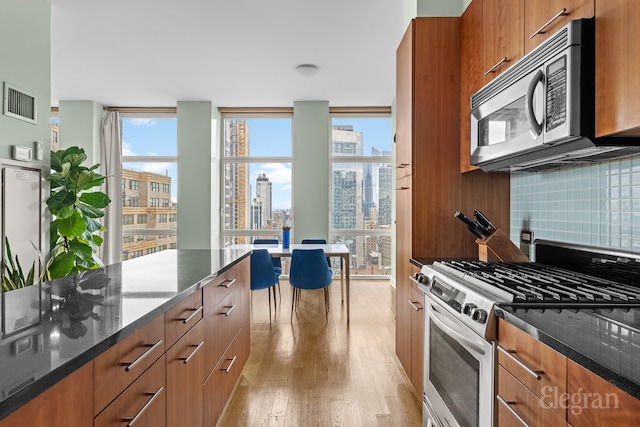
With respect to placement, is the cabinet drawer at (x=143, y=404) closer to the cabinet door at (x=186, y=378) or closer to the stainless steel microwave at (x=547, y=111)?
the cabinet door at (x=186, y=378)

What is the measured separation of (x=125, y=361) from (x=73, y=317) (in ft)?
0.61

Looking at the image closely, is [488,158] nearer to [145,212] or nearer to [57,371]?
[57,371]

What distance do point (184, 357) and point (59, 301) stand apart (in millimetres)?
479

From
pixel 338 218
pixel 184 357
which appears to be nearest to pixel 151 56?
pixel 338 218

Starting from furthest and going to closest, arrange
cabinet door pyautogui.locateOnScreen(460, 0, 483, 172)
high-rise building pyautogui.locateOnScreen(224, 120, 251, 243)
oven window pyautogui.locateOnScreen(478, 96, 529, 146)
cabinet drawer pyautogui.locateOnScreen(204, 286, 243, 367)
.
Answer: high-rise building pyautogui.locateOnScreen(224, 120, 251, 243) < cabinet door pyautogui.locateOnScreen(460, 0, 483, 172) < cabinet drawer pyautogui.locateOnScreen(204, 286, 243, 367) < oven window pyautogui.locateOnScreen(478, 96, 529, 146)

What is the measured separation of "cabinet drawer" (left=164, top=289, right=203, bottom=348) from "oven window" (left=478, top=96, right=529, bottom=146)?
1603mm

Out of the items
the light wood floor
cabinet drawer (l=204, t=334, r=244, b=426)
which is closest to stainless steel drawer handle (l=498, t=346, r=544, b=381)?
the light wood floor

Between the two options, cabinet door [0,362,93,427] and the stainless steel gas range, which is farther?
the stainless steel gas range

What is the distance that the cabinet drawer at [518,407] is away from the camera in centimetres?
91

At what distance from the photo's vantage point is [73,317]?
3.22ft

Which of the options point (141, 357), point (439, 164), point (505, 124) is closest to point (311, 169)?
point (439, 164)

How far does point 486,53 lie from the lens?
1.99m

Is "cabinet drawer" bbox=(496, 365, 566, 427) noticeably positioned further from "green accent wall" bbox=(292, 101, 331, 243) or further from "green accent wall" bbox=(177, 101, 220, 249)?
"green accent wall" bbox=(177, 101, 220, 249)

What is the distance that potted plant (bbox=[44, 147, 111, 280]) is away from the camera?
3.44 m
